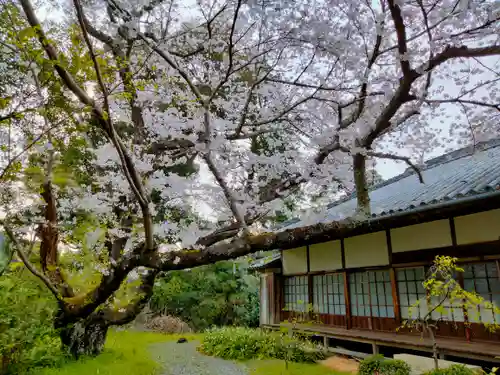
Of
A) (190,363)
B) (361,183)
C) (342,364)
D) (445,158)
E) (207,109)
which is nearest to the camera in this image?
(207,109)

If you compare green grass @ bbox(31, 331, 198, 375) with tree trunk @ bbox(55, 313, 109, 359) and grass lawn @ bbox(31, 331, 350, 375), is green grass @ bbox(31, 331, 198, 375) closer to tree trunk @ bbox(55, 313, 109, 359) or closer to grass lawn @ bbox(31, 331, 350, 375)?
grass lawn @ bbox(31, 331, 350, 375)

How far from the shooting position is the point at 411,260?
21.3ft

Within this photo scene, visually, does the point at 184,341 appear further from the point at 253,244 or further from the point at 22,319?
the point at 253,244

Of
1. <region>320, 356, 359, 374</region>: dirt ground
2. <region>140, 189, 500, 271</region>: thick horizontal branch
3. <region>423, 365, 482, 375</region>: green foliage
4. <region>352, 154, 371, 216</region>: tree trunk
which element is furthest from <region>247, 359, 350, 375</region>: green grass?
<region>352, 154, 371, 216</region>: tree trunk

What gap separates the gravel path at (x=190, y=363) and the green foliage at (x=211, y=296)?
173 inches

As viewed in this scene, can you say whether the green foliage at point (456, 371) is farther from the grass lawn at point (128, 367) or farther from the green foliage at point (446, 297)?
the grass lawn at point (128, 367)

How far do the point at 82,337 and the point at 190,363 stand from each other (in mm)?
2613

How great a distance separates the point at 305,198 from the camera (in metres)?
8.72

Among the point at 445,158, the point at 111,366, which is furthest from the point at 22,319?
the point at 445,158

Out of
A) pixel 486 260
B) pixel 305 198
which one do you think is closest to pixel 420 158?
pixel 486 260

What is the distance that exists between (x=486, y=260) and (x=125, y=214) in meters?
6.14

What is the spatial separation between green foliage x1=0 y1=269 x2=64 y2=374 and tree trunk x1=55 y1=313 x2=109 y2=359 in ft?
3.66

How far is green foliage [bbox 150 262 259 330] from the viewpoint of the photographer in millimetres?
14953

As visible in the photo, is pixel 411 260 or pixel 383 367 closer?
pixel 383 367
